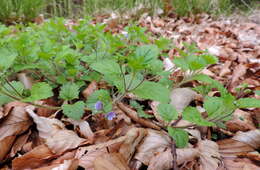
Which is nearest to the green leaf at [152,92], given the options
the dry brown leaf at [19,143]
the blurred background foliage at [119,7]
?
the dry brown leaf at [19,143]

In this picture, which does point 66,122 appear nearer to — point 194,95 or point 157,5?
point 194,95

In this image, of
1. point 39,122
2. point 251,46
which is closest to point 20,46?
point 39,122

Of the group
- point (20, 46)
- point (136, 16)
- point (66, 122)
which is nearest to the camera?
point (66, 122)

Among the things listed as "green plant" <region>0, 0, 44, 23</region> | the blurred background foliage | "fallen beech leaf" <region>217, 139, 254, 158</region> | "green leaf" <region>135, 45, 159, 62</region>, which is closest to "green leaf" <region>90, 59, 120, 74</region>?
"green leaf" <region>135, 45, 159, 62</region>

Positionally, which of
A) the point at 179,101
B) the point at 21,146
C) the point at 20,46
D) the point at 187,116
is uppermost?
the point at 20,46

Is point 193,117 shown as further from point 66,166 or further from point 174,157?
point 66,166

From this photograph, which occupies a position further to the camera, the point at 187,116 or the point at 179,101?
the point at 179,101

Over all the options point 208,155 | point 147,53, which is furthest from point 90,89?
point 208,155
